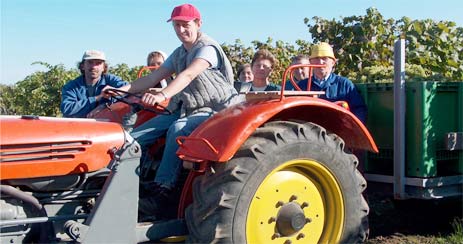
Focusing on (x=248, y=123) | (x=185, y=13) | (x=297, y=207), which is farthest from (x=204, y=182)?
(x=185, y=13)

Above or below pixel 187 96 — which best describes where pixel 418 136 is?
below

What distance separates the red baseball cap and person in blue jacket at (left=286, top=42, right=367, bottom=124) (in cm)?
138

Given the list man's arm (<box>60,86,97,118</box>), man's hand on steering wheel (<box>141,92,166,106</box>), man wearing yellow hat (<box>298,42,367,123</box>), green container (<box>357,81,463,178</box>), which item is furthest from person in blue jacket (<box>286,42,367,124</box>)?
man's arm (<box>60,86,97,118</box>)

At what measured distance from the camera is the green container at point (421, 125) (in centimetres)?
481

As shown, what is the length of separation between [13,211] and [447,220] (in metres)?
4.07

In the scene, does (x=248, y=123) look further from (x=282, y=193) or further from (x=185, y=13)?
(x=185, y=13)

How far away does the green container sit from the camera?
4.81 meters

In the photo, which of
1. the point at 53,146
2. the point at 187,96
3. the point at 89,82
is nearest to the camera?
the point at 53,146

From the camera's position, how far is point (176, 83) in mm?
3787

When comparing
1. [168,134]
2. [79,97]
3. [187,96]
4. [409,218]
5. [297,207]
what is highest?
[187,96]

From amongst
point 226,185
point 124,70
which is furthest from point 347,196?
point 124,70

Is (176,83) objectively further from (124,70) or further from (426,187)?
(124,70)

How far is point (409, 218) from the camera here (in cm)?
598

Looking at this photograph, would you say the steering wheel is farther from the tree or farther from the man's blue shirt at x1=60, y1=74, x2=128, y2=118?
the tree
